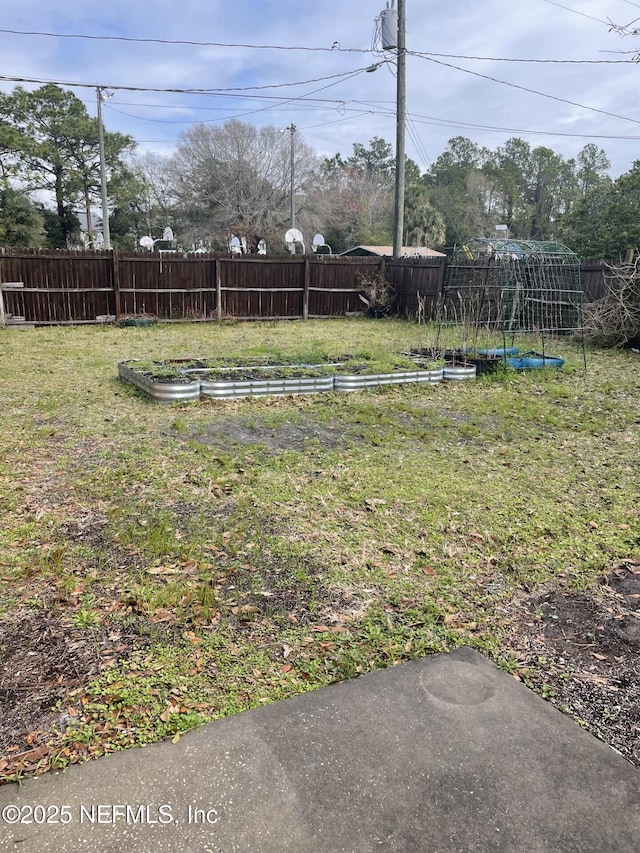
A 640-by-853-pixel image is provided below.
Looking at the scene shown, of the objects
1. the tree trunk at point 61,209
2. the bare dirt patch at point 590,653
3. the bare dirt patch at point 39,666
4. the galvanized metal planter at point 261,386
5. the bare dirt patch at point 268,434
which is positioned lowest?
the bare dirt patch at point 590,653

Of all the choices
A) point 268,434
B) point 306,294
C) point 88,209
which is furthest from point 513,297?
point 88,209

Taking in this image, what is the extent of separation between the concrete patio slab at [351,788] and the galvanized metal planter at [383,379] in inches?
209

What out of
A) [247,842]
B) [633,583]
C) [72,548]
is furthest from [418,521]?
[247,842]

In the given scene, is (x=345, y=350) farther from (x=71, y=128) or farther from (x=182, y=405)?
(x=71, y=128)

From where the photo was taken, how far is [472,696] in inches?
79.9

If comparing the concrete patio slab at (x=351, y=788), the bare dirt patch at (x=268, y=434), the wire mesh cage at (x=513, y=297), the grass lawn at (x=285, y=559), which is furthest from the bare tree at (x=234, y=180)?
the concrete patio slab at (x=351, y=788)

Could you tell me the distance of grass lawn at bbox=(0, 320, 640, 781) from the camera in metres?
2.05

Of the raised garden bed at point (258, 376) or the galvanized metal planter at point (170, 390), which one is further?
the raised garden bed at point (258, 376)

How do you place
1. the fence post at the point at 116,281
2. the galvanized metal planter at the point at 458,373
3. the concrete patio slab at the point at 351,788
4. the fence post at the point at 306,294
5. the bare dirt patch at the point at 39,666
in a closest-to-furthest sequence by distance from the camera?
the concrete patio slab at the point at 351,788
the bare dirt patch at the point at 39,666
the galvanized metal planter at the point at 458,373
the fence post at the point at 116,281
the fence post at the point at 306,294

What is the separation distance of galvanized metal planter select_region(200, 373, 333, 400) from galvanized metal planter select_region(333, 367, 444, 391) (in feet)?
0.50

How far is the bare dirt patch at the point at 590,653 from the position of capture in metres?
1.96

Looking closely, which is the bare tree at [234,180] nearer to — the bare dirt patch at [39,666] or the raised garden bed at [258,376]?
the raised garden bed at [258,376]

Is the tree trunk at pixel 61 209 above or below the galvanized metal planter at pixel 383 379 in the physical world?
above

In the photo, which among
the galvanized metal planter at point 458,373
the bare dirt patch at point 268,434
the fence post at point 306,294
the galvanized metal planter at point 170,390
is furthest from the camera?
the fence post at point 306,294
